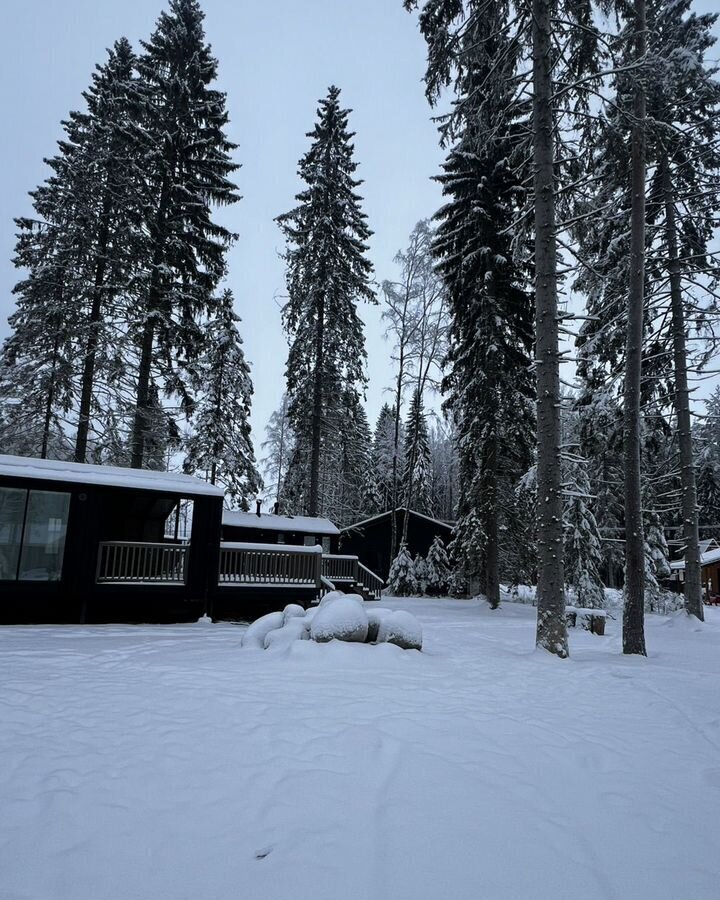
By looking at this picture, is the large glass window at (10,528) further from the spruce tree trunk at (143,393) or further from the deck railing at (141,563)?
the spruce tree trunk at (143,393)

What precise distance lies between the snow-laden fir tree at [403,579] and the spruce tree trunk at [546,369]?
46.8ft

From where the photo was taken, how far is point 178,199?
1628 centimetres

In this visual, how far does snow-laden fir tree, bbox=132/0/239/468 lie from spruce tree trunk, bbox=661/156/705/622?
13125 mm

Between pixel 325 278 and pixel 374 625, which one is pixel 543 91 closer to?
pixel 374 625

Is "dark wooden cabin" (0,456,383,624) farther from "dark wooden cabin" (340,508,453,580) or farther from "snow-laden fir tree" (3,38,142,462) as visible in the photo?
"dark wooden cabin" (340,508,453,580)

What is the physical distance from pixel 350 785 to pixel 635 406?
308 inches

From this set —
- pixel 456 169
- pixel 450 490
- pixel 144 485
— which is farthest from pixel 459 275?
pixel 450 490

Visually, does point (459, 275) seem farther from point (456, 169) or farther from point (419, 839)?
point (419, 839)

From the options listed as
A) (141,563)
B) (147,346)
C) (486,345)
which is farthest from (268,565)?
(486,345)

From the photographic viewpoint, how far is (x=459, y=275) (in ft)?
57.5

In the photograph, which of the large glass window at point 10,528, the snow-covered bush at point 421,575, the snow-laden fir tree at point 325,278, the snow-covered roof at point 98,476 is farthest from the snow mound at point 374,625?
the snow-covered bush at point 421,575

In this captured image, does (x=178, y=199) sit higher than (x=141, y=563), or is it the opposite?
(x=178, y=199)

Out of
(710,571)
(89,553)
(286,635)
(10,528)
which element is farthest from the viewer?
(710,571)

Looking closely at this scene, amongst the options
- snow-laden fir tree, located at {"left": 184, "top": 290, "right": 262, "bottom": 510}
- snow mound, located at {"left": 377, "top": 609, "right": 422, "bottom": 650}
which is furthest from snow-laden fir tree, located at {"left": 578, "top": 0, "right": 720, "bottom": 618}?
snow-laden fir tree, located at {"left": 184, "top": 290, "right": 262, "bottom": 510}
